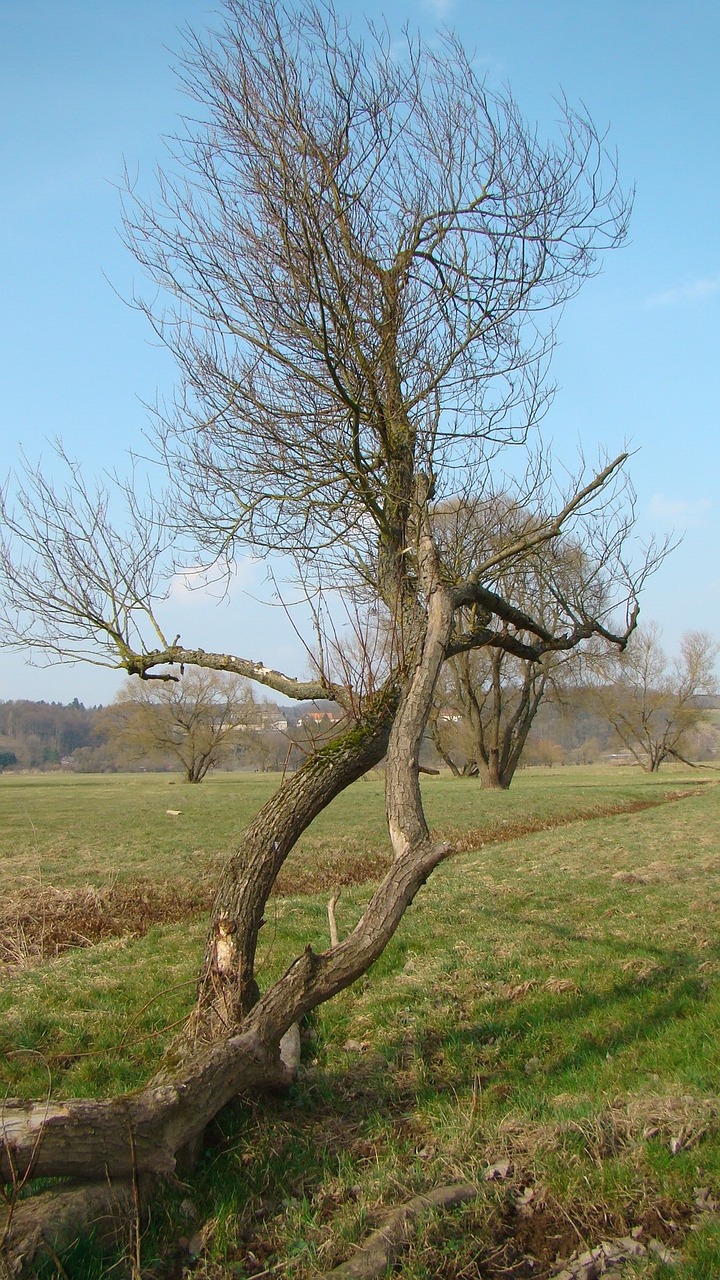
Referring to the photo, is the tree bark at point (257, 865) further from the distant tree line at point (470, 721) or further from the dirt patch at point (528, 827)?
the dirt patch at point (528, 827)

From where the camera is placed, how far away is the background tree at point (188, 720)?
5753 centimetres

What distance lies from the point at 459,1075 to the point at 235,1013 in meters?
1.61

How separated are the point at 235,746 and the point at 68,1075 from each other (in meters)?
55.2

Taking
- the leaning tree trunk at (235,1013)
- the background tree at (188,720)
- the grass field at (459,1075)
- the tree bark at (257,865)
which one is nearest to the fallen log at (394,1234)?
the grass field at (459,1075)

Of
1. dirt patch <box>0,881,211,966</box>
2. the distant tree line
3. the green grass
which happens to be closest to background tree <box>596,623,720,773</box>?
the distant tree line

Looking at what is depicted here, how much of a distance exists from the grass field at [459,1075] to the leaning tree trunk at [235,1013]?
26 centimetres

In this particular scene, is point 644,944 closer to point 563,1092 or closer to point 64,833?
point 563,1092

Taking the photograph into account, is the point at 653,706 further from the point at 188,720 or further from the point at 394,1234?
the point at 394,1234

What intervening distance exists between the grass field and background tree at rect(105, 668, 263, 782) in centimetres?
4548

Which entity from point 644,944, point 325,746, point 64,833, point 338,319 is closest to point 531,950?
point 644,944

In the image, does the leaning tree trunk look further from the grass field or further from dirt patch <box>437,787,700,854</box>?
dirt patch <box>437,787,700,854</box>

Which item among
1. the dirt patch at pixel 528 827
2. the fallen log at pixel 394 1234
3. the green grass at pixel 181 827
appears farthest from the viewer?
the dirt patch at pixel 528 827

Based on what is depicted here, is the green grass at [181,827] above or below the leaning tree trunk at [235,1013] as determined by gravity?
below

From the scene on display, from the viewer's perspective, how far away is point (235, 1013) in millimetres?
4844
